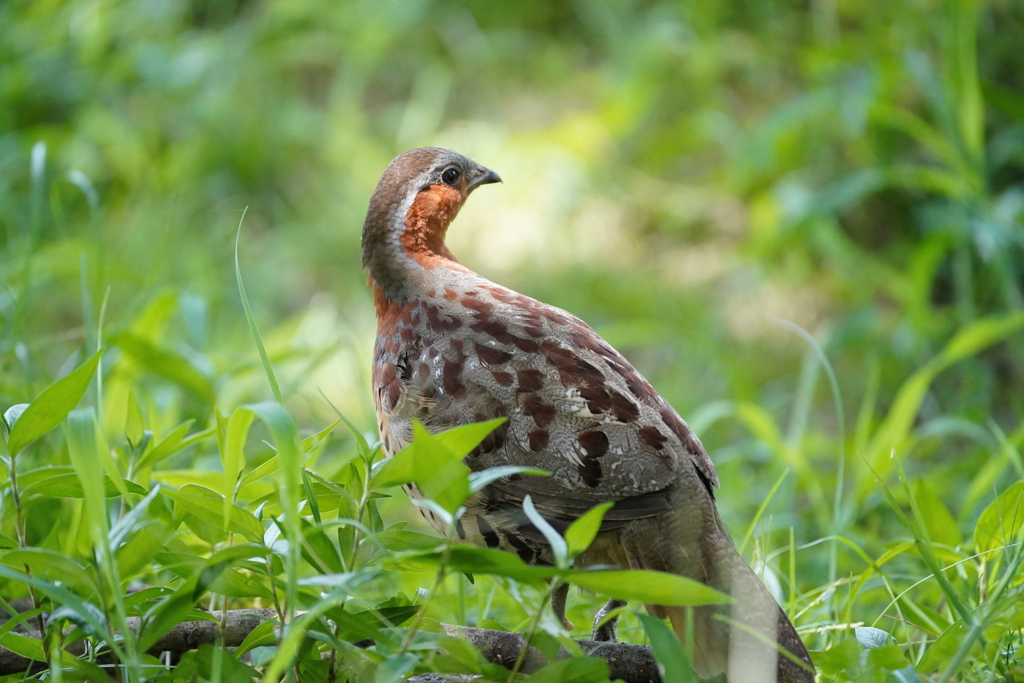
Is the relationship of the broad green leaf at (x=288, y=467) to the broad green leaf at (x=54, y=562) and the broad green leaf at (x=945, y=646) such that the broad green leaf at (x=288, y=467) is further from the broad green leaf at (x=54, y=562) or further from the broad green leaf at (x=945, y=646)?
the broad green leaf at (x=945, y=646)

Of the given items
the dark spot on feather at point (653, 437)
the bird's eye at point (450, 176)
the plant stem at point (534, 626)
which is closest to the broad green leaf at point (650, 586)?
the plant stem at point (534, 626)

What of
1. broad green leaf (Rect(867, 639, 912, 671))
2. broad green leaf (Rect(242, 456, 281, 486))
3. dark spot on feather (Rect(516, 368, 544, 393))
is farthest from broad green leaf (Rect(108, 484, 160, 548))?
broad green leaf (Rect(867, 639, 912, 671))

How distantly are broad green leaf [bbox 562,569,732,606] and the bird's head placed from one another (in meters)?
1.08

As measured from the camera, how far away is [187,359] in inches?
124

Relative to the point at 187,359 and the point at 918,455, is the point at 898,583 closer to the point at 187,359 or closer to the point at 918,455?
the point at 918,455

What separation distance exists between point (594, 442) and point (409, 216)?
885 mm

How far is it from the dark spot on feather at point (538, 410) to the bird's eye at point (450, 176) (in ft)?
2.72

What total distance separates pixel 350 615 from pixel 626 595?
0.46 m

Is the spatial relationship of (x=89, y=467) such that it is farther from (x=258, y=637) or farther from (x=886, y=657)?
(x=886, y=657)

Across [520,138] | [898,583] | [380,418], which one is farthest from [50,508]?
[520,138]

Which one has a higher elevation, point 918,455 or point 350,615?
point 350,615

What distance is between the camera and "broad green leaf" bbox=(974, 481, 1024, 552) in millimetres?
1873

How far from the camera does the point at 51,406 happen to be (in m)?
1.60

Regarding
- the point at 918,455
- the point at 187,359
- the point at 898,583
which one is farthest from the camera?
the point at 918,455
